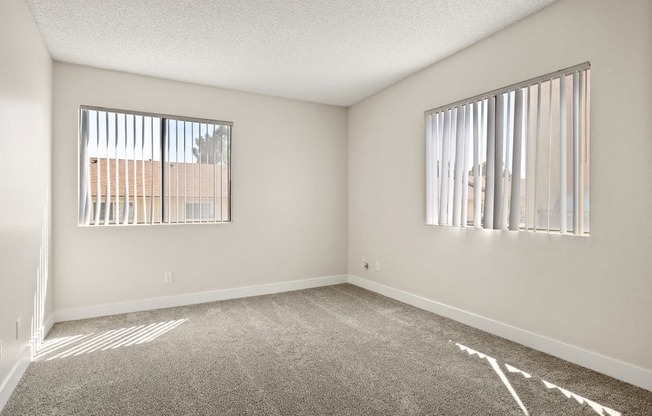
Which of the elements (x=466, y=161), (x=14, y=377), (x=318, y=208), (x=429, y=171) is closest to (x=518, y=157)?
(x=466, y=161)

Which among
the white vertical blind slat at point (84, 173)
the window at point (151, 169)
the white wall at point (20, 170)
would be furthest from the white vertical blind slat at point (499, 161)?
the white vertical blind slat at point (84, 173)

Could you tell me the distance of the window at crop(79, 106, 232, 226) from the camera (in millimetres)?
3680

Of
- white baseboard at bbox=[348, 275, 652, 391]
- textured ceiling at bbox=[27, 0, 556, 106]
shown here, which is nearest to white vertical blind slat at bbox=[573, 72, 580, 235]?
textured ceiling at bbox=[27, 0, 556, 106]

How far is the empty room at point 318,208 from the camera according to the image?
2217mm

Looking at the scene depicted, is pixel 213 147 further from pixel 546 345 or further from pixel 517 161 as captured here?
pixel 546 345

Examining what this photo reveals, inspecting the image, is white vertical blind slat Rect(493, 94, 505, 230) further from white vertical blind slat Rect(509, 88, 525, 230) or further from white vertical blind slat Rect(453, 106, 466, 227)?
white vertical blind slat Rect(453, 106, 466, 227)

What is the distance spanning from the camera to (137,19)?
279cm

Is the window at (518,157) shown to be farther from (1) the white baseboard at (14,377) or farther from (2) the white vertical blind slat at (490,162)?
(1) the white baseboard at (14,377)

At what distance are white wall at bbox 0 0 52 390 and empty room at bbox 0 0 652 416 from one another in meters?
0.03

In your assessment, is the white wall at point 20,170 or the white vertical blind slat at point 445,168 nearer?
the white wall at point 20,170

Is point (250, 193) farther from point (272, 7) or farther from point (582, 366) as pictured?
point (582, 366)

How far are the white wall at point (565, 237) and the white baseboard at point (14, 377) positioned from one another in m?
3.51

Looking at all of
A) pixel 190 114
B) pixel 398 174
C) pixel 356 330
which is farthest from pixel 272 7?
pixel 356 330

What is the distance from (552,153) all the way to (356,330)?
7.22ft
